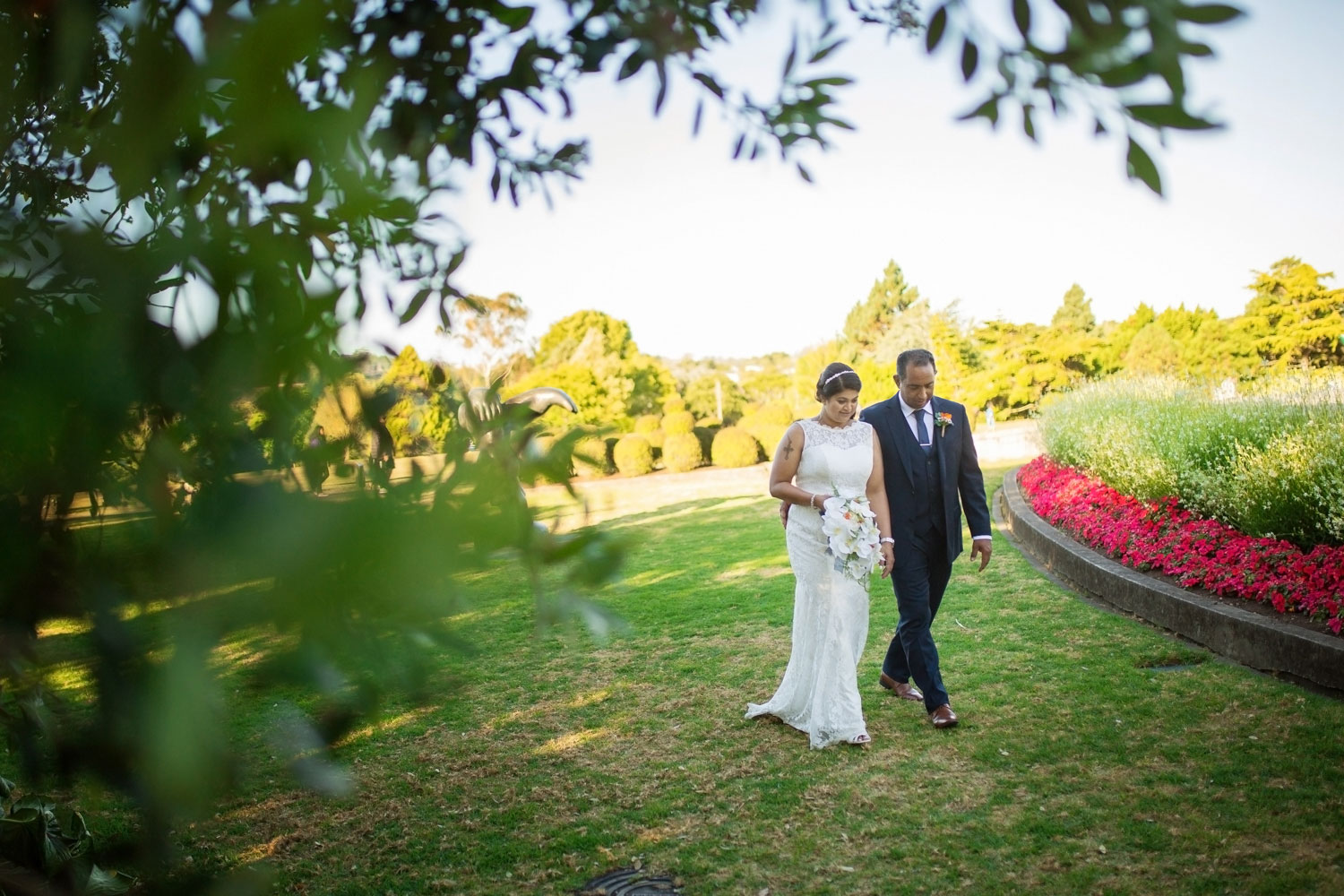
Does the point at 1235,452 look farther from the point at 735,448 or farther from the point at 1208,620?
the point at 735,448

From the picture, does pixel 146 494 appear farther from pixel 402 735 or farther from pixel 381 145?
pixel 402 735

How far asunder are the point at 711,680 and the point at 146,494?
5594 millimetres

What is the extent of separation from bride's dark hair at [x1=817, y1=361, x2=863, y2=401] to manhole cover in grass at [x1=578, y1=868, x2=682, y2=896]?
2.55 meters

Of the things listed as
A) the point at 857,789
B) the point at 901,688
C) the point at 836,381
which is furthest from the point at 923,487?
the point at 857,789

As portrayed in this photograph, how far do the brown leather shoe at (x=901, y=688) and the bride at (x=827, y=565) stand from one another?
0.61 metres

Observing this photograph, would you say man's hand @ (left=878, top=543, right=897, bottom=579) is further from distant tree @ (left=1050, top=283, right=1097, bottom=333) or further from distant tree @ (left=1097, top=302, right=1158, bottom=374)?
distant tree @ (left=1050, top=283, right=1097, bottom=333)

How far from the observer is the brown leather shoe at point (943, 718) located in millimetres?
4938

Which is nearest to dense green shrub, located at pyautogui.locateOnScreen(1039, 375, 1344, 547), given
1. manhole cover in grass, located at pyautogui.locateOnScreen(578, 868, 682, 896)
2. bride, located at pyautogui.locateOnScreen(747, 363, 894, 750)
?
bride, located at pyautogui.locateOnScreen(747, 363, 894, 750)

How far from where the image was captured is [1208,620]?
19.4 feet

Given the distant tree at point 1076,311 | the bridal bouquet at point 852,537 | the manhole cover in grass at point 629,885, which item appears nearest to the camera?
the manhole cover in grass at point 629,885

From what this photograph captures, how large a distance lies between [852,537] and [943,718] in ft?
3.45

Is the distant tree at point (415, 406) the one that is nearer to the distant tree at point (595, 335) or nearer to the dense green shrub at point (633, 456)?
the dense green shrub at point (633, 456)

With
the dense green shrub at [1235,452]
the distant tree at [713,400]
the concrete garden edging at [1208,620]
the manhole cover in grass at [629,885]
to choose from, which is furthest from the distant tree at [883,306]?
the manhole cover in grass at [629,885]

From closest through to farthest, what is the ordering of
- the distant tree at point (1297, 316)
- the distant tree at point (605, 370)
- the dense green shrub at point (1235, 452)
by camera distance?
the dense green shrub at point (1235, 452) < the distant tree at point (605, 370) < the distant tree at point (1297, 316)
